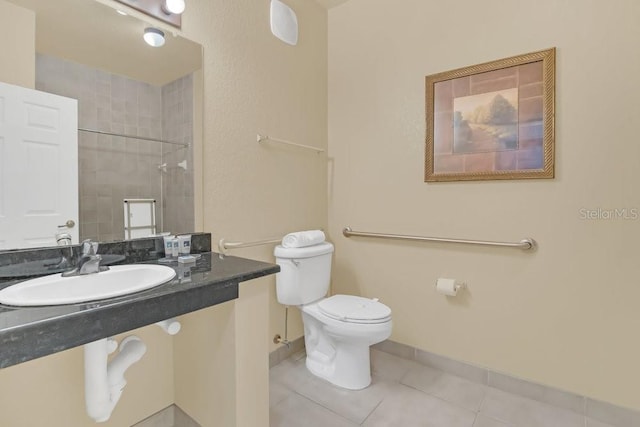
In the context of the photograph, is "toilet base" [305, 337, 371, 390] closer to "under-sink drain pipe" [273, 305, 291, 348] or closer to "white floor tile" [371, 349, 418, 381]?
"white floor tile" [371, 349, 418, 381]

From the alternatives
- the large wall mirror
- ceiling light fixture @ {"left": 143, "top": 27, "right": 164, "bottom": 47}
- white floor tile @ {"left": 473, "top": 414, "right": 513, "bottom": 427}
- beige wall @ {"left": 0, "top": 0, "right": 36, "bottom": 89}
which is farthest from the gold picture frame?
beige wall @ {"left": 0, "top": 0, "right": 36, "bottom": 89}

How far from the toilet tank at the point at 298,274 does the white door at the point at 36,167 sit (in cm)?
105

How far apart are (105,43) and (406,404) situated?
2.23 metres

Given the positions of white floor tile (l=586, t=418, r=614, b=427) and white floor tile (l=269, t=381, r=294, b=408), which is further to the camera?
white floor tile (l=269, t=381, r=294, b=408)

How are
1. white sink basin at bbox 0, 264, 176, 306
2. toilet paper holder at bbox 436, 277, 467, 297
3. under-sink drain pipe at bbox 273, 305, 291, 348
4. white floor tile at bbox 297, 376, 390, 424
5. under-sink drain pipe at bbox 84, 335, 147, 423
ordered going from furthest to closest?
under-sink drain pipe at bbox 273, 305, 291, 348, toilet paper holder at bbox 436, 277, 467, 297, white floor tile at bbox 297, 376, 390, 424, under-sink drain pipe at bbox 84, 335, 147, 423, white sink basin at bbox 0, 264, 176, 306

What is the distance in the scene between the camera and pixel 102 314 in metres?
0.82

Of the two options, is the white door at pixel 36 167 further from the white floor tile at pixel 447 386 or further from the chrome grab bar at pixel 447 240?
the white floor tile at pixel 447 386

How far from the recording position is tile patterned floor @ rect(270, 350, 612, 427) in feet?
5.24

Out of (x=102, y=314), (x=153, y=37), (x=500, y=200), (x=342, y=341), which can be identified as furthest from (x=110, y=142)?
(x=500, y=200)

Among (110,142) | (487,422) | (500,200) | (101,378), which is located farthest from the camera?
(500,200)

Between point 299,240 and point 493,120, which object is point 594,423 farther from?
point 299,240

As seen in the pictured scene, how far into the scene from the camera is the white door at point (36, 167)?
1.09 meters

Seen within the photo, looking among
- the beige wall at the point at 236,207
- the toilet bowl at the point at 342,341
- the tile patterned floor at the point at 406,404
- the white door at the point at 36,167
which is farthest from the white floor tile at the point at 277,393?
the white door at the point at 36,167

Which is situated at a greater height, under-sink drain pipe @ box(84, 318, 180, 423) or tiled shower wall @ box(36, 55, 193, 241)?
tiled shower wall @ box(36, 55, 193, 241)
